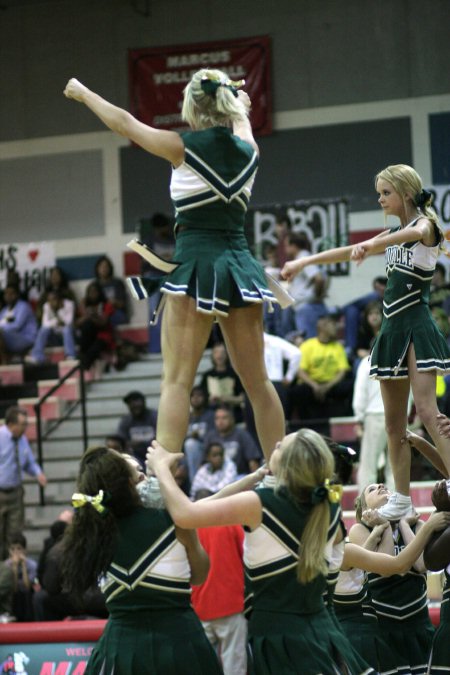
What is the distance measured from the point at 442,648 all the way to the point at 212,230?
1703 mm

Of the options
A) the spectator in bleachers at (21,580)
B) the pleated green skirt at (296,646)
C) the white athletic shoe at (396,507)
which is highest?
the white athletic shoe at (396,507)

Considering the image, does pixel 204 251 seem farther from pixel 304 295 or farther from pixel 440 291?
pixel 304 295

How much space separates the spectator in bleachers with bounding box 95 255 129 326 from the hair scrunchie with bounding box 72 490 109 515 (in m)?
10.1

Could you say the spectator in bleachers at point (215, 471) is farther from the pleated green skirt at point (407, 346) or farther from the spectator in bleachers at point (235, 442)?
the pleated green skirt at point (407, 346)

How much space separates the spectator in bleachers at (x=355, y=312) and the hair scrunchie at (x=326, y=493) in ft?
27.2

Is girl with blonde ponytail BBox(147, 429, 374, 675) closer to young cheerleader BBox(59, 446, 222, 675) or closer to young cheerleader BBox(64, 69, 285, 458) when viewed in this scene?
young cheerleader BBox(59, 446, 222, 675)

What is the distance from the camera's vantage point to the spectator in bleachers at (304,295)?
449 inches

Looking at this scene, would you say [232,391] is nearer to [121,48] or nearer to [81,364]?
[81,364]

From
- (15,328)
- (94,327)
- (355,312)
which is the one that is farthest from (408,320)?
(15,328)

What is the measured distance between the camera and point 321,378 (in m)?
10.6

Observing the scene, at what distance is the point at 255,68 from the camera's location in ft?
45.2

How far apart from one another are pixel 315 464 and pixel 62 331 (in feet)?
33.2

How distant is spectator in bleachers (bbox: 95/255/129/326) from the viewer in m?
13.5

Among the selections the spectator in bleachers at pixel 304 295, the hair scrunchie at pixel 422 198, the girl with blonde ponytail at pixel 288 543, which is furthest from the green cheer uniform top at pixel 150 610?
the spectator in bleachers at pixel 304 295
